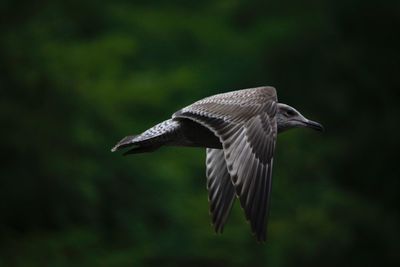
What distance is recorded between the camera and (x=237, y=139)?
28.2 feet

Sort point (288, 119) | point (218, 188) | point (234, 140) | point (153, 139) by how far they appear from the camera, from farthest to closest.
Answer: point (218, 188) → point (288, 119) → point (153, 139) → point (234, 140)

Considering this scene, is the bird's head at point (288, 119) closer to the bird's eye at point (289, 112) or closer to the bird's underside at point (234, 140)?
the bird's eye at point (289, 112)

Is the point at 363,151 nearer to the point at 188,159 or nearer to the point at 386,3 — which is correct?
the point at 386,3

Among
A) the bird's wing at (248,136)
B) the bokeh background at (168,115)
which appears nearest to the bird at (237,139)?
the bird's wing at (248,136)

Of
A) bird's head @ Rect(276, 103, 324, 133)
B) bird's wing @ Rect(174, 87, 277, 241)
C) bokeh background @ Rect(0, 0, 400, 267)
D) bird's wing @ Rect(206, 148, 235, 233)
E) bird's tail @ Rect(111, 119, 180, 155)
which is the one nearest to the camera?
bird's wing @ Rect(174, 87, 277, 241)

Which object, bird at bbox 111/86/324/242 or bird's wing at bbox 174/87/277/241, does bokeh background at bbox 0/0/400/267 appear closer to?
bird at bbox 111/86/324/242

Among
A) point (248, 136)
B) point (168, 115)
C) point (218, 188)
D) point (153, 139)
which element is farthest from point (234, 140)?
point (168, 115)

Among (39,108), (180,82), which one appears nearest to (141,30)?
(180,82)

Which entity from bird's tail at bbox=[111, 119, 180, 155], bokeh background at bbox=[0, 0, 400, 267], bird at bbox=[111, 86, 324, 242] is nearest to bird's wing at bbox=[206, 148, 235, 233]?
bird at bbox=[111, 86, 324, 242]

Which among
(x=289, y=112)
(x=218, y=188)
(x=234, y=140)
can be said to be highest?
(x=289, y=112)

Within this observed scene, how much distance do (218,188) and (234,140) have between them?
3.60 ft

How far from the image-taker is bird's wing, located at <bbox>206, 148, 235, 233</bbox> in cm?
948

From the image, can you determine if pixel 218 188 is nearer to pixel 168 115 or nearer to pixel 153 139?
pixel 153 139

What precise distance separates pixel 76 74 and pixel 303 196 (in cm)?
442
